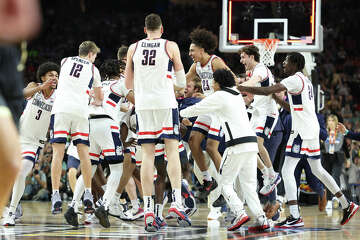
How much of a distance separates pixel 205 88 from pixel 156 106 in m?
1.94

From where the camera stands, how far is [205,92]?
9375mm

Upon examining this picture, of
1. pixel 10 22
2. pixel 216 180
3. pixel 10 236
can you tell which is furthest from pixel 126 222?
pixel 10 22

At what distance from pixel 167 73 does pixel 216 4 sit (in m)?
24.1

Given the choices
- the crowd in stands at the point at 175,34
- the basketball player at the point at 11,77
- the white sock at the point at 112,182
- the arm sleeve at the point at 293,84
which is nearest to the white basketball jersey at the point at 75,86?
the white sock at the point at 112,182

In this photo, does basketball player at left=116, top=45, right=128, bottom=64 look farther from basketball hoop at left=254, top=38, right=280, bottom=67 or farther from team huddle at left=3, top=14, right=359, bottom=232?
basketball hoop at left=254, top=38, right=280, bottom=67

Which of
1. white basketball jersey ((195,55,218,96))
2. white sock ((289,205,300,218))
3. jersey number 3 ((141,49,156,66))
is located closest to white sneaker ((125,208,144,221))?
white basketball jersey ((195,55,218,96))

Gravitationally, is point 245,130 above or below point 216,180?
above

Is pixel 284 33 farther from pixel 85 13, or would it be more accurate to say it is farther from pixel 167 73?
pixel 85 13

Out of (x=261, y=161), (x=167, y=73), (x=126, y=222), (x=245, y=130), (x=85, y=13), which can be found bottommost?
(x=126, y=222)

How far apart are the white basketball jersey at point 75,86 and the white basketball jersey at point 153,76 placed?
1197 mm

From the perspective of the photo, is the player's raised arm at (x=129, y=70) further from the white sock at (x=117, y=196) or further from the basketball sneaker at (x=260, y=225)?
the white sock at (x=117, y=196)

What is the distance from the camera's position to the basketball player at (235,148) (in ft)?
24.0

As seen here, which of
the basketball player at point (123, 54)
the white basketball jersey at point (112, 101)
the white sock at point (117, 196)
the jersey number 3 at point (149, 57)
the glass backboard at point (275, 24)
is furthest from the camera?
the glass backboard at point (275, 24)

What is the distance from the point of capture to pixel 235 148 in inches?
289
